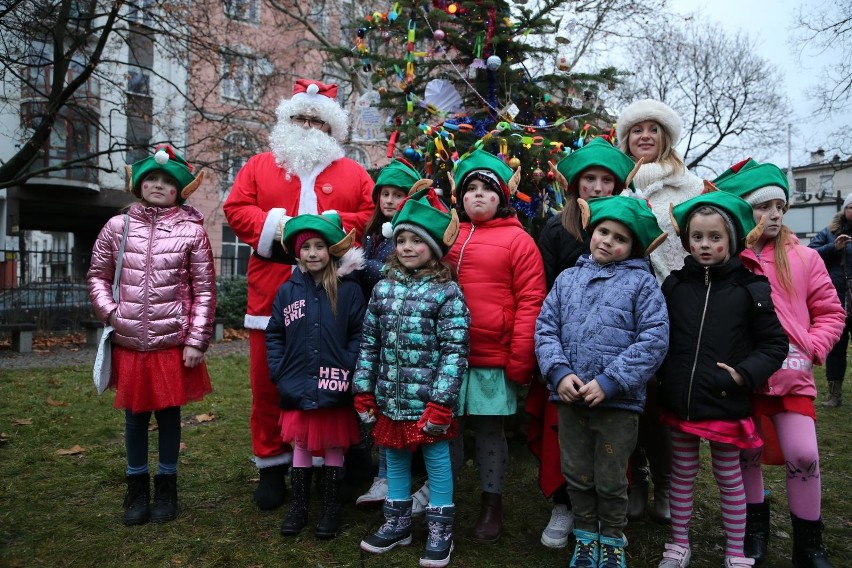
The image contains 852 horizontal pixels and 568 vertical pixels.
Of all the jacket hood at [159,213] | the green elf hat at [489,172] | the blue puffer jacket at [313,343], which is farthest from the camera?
the jacket hood at [159,213]

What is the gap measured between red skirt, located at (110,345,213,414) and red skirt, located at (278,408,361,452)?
677 millimetres

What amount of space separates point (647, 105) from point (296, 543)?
10.5 ft

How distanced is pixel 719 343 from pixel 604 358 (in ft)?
1.76

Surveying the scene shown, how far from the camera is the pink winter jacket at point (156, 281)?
3688 millimetres

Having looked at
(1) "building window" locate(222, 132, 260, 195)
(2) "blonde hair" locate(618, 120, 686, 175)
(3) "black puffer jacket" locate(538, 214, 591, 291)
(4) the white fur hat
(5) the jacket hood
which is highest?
(1) "building window" locate(222, 132, 260, 195)

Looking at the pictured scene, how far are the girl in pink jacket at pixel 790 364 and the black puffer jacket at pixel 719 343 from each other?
0.24 meters

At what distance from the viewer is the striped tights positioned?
123 inches

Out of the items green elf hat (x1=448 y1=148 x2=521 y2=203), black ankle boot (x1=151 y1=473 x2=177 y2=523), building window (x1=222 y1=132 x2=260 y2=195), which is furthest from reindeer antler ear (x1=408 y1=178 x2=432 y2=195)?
building window (x1=222 y1=132 x2=260 y2=195)

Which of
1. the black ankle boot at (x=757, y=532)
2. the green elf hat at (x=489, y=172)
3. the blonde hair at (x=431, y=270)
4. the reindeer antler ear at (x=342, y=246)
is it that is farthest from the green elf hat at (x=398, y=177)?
the black ankle boot at (x=757, y=532)

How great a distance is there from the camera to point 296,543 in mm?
3455

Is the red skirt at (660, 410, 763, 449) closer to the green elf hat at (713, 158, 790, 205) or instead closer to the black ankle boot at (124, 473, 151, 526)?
the green elf hat at (713, 158, 790, 205)

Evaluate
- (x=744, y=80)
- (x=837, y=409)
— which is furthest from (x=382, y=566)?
(x=744, y=80)

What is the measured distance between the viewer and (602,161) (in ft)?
11.4

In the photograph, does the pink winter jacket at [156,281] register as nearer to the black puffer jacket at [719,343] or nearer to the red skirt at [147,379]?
the red skirt at [147,379]
